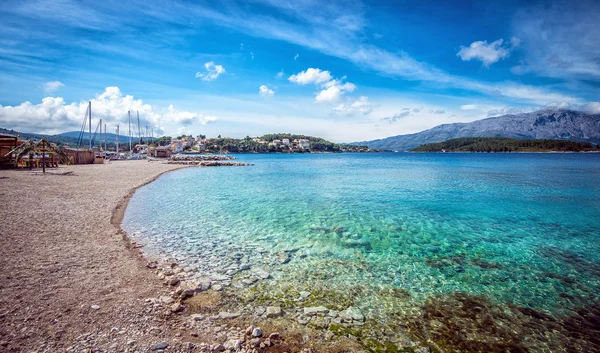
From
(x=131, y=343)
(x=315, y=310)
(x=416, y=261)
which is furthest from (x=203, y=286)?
(x=416, y=261)

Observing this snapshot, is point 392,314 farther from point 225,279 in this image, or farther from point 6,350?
point 6,350

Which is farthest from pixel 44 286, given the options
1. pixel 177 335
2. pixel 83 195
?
pixel 83 195

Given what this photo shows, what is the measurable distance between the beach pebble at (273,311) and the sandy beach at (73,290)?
197 cm

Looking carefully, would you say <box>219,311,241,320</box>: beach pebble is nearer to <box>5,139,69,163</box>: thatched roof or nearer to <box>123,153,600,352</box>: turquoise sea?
<box>123,153,600,352</box>: turquoise sea

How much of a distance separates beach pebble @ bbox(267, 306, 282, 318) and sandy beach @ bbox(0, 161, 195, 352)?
77.6 inches

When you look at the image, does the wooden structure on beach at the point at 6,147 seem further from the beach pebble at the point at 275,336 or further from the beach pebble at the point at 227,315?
the beach pebble at the point at 275,336

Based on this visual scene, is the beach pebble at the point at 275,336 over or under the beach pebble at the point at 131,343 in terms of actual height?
under

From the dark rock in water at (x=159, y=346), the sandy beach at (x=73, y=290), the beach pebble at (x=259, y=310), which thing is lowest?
the beach pebble at (x=259, y=310)

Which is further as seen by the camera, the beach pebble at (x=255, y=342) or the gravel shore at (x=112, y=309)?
the beach pebble at (x=255, y=342)

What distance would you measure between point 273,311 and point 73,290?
15.7 feet

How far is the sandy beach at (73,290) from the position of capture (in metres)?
4.84

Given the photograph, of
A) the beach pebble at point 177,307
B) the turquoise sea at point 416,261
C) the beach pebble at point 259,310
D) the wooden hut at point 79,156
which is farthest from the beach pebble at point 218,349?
the wooden hut at point 79,156

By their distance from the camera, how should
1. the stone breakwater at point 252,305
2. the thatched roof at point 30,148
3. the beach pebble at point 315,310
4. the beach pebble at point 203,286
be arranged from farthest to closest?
the thatched roof at point 30,148, the beach pebble at point 203,286, the beach pebble at point 315,310, the stone breakwater at point 252,305

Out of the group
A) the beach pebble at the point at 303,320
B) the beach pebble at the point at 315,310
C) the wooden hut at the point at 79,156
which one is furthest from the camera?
the wooden hut at the point at 79,156
